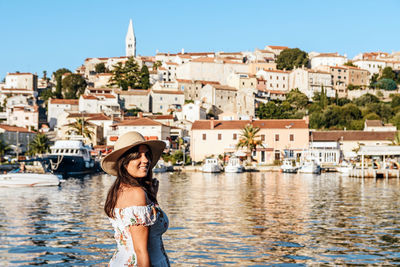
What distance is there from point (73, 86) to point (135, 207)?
129 m

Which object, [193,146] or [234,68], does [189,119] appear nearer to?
[193,146]

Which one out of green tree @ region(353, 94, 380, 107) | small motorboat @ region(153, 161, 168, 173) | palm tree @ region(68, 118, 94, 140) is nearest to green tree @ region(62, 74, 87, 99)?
palm tree @ region(68, 118, 94, 140)

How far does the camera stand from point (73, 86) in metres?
130

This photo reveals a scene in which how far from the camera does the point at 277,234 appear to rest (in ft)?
51.9

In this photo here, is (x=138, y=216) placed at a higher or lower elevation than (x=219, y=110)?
lower

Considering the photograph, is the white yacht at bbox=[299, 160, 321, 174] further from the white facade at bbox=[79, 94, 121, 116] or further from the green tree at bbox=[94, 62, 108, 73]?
the green tree at bbox=[94, 62, 108, 73]

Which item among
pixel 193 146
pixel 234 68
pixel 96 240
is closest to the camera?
pixel 96 240

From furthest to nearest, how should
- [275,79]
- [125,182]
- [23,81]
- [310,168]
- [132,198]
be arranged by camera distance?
1. [23,81]
2. [275,79]
3. [310,168]
4. [125,182]
5. [132,198]

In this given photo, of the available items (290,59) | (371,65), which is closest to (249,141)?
(290,59)

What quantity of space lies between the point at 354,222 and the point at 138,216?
597 inches

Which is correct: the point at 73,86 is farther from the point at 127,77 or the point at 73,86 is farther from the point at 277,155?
the point at 277,155

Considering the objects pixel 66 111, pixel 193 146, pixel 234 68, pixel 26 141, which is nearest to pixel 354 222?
pixel 193 146

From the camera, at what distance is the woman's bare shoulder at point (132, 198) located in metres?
4.75

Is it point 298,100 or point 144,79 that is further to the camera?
point 144,79
